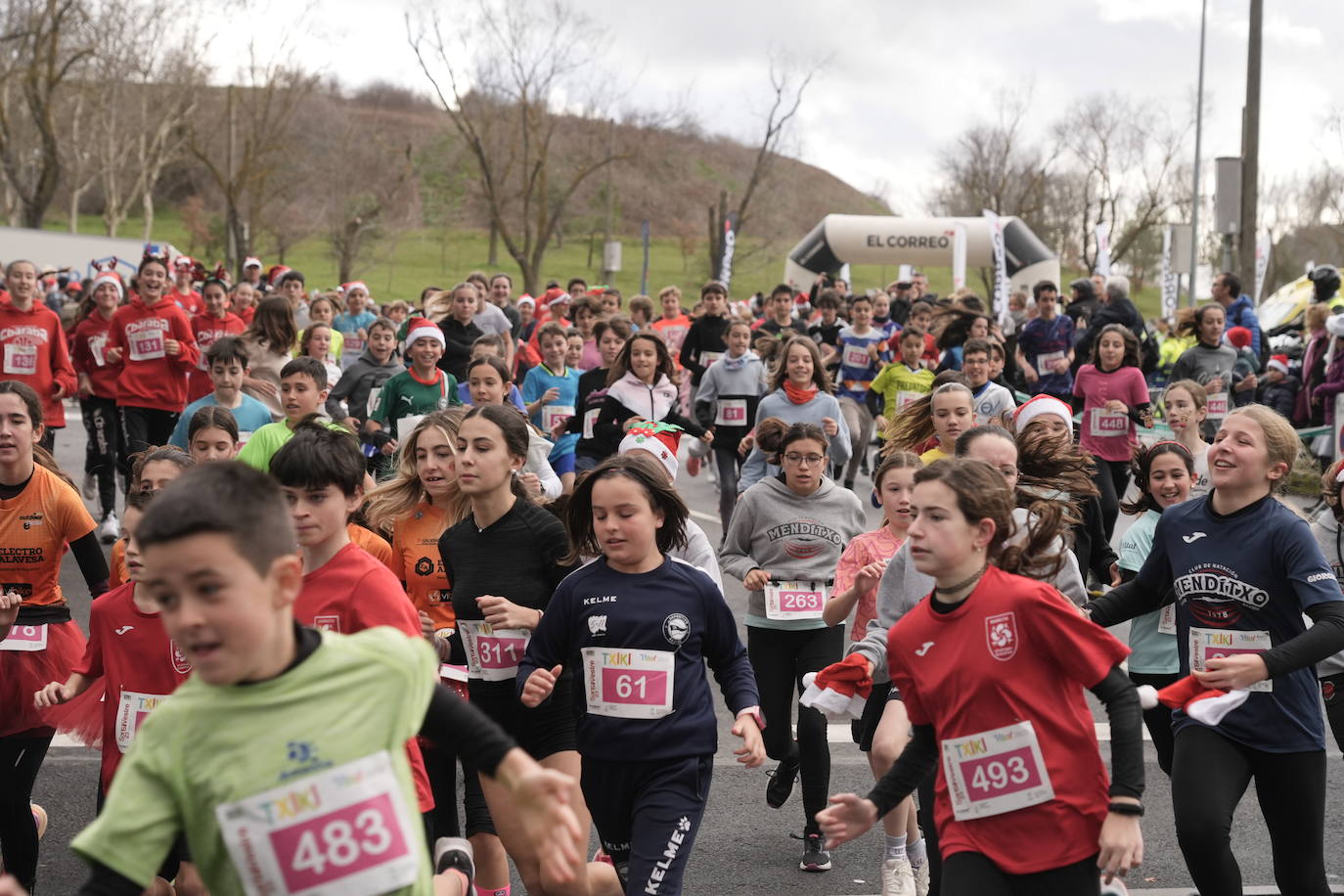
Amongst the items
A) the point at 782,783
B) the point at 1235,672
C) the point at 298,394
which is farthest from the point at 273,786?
the point at 298,394

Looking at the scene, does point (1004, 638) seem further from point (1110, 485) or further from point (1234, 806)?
point (1110, 485)

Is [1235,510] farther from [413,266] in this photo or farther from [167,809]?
[413,266]

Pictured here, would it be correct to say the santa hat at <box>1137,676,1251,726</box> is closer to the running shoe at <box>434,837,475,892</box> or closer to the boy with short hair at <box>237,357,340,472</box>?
the running shoe at <box>434,837,475,892</box>

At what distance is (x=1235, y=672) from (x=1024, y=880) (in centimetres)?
83

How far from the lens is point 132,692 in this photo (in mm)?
4316

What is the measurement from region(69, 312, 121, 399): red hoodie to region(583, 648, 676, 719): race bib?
8222 millimetres

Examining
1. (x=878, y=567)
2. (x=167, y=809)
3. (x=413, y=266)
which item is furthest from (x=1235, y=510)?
(x=413, y=266)

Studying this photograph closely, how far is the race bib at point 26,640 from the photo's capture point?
5039mm

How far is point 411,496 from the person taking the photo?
5449 millimetres

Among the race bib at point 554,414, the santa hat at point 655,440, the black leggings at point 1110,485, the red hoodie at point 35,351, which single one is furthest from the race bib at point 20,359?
the black leggings at point 1110,485

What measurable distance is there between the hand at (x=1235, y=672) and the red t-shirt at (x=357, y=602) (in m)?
2.14

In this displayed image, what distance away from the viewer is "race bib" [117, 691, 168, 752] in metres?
4.29

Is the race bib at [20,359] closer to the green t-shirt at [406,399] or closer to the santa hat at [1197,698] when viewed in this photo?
the green t-shirt at [406,399]

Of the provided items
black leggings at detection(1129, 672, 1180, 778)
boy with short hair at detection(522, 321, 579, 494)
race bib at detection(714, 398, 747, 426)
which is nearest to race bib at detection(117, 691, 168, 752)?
black leggings at detection(1129, 672, 1180, 778)
